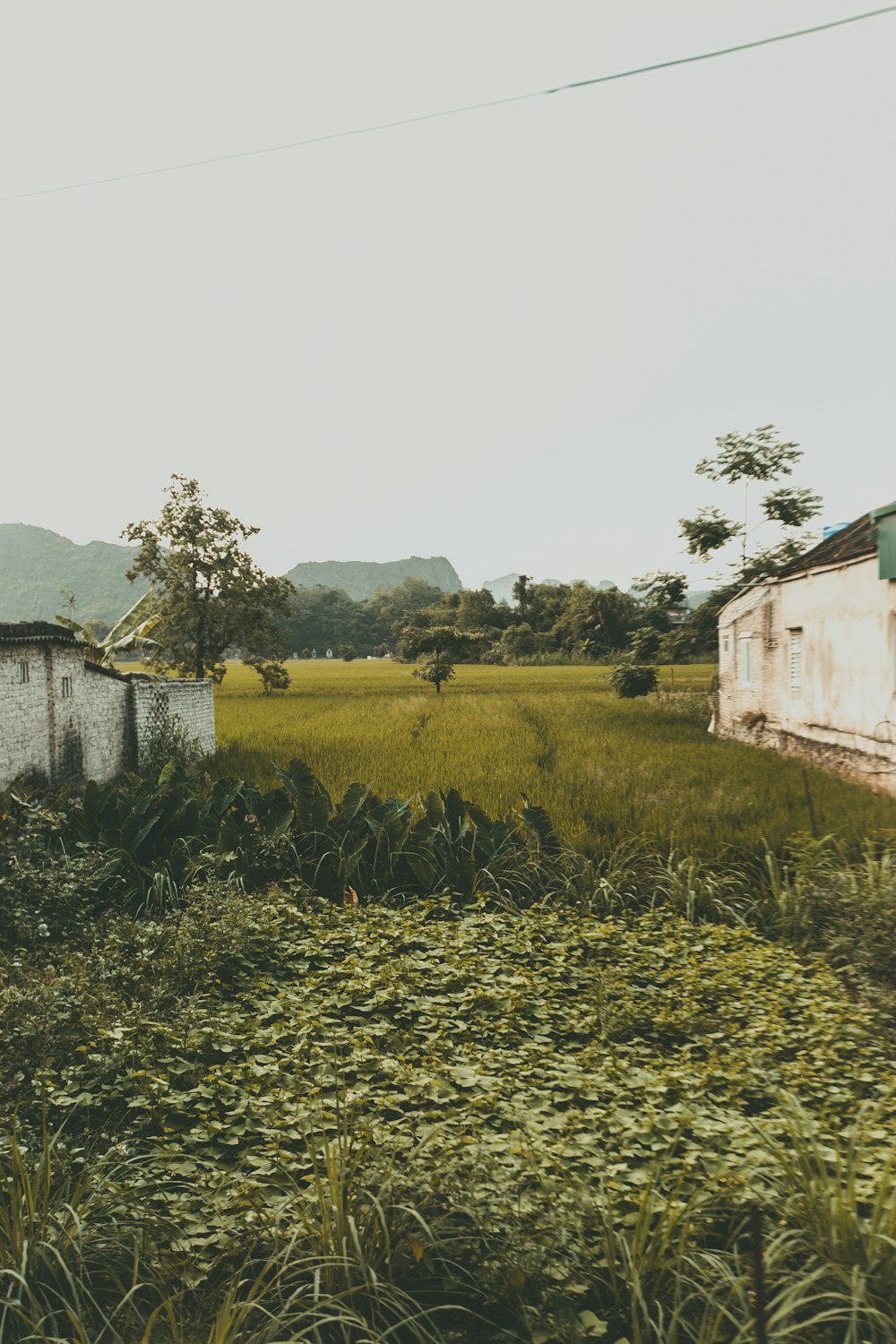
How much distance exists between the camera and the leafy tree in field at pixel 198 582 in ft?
65.7

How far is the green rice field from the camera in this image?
6.98 m

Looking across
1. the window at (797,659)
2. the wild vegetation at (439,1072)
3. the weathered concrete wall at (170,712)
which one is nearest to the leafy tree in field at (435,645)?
the weathered concrete wall at (170,712)

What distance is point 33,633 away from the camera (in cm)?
808

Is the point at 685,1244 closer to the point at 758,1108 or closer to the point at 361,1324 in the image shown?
the point at 361,1324

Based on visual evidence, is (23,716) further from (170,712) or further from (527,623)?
(527,623)

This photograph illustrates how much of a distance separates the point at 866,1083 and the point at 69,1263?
112 inches

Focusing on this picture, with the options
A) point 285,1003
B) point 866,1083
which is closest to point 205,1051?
point 285,1003

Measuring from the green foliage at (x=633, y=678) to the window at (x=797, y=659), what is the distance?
6.89 m

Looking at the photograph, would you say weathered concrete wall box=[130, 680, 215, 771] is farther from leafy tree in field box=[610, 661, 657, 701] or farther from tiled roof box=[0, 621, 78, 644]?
leafy tree in field box=[610, 661, 657, 701]

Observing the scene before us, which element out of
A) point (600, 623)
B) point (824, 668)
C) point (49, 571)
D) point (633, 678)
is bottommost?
point (633, 678)

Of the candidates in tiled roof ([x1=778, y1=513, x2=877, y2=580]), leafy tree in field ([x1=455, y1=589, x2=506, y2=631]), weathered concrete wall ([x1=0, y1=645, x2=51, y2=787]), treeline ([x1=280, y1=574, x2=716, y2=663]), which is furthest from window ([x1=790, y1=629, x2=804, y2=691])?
leafy tree in field ([x1=455, y1=589, x2=506, y2=631])

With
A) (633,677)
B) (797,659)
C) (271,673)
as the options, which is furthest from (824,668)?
(271,673)

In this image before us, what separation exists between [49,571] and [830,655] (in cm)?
18927

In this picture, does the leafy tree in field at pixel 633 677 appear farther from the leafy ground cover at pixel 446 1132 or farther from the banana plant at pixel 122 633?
the leafy ground cover at pixel 446 1132
